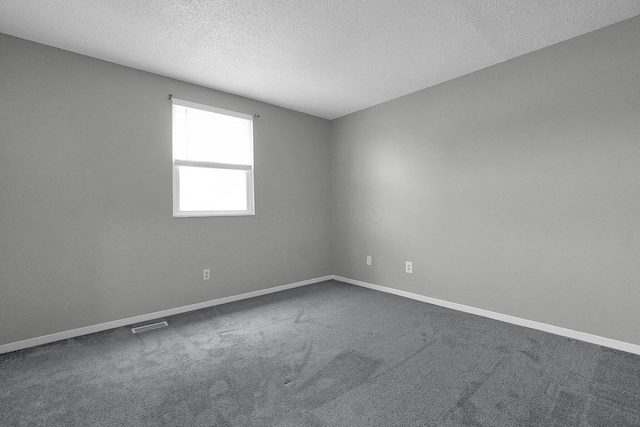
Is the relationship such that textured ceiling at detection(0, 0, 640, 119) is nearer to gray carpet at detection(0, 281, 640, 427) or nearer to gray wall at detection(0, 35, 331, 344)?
gray wall at detection(0, 35, 331, 344)

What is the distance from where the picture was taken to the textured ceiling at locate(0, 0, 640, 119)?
82.4 inches

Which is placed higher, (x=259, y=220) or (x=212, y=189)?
(x=212, y=189)

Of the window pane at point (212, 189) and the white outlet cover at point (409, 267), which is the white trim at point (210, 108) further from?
the white outlet cover at point (409, 267)

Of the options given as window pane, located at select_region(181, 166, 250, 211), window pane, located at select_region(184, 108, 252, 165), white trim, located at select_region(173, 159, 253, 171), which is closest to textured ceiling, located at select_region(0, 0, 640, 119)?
window pane, located at select_region(184, 108, 252, 165)

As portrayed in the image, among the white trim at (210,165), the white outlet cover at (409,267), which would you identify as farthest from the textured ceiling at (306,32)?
the white outlet cover at (409,267)

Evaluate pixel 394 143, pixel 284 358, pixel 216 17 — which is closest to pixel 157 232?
pixel 284 358

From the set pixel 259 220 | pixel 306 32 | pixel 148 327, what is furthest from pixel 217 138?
pixel 148 327

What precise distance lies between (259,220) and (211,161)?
3.06ft

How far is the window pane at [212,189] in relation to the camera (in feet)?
10.9

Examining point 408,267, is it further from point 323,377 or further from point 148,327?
point 148,327

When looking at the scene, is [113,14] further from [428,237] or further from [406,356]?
[428,237]

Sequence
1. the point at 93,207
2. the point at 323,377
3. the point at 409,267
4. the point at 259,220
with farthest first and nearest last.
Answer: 1. the point at 259,220
2. the point at 409,267
3. the point at 93,207
4. the point at 323,377

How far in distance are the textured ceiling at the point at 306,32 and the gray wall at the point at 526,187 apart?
268 millimetres

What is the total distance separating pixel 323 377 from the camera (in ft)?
6.32
